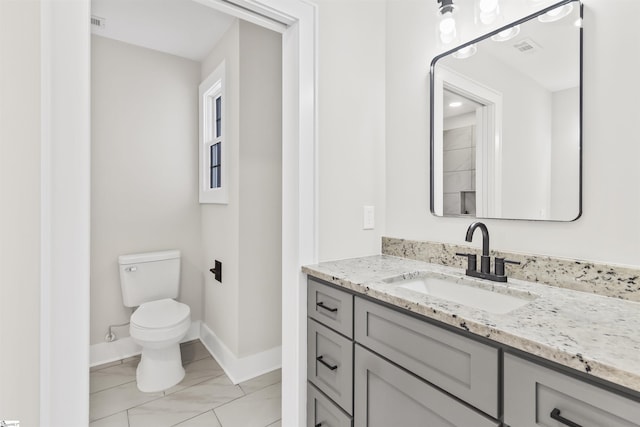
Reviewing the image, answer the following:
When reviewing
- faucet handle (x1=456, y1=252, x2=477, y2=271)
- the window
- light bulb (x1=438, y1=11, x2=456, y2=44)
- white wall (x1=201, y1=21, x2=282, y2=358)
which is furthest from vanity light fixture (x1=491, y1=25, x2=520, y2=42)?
the window

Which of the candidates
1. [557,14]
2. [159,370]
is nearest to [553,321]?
[557,14]

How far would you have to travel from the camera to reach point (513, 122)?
50.3 inches

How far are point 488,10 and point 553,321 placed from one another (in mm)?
1220

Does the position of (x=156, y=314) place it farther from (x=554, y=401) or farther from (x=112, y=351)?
(x=554, y=401)

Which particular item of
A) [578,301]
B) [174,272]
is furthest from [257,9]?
[174,272]

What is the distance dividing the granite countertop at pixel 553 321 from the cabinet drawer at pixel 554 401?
0.15 ft

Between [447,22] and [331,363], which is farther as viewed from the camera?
[447,22]

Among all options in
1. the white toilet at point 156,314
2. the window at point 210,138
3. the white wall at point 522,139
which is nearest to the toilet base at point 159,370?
the white toilet at point 156,314

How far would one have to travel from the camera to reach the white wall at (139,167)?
7.82 ft

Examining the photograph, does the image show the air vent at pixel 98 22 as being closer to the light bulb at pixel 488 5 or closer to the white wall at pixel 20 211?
the white wall at pixel 20 211

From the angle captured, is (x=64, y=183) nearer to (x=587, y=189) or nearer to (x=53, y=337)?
(x=53, y=337)

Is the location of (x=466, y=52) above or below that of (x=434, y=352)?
above

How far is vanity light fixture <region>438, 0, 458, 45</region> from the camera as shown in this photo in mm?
1395

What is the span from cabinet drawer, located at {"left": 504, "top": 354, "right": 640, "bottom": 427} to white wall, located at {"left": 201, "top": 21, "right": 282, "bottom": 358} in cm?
173
